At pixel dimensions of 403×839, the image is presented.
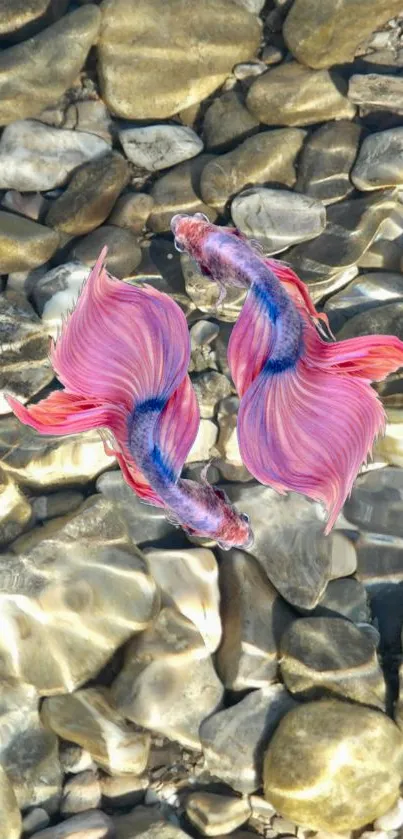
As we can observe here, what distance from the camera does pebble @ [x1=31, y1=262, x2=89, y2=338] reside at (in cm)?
440

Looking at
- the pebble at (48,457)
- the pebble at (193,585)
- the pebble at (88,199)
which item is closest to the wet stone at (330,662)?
the pebble at (193,585)

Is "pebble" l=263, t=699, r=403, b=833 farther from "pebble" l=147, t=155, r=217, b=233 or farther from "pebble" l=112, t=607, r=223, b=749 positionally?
"pebble" l=147, t=155, r=217, b=233

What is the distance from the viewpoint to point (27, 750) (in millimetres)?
3742

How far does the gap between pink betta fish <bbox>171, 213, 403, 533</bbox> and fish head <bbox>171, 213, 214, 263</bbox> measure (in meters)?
0.04

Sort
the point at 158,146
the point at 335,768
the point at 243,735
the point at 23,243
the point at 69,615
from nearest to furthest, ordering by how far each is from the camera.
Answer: the point at 335,768 → the point at 243,735 → the point at 69,615 → the point at 23,243 → the point at 158,146

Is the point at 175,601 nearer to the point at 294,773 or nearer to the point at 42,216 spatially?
the point at 294,773

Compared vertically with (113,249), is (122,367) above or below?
above

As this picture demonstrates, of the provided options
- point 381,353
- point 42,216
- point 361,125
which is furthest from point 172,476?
point 361,125

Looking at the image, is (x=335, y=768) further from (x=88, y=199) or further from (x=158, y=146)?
(x=158, y=146)

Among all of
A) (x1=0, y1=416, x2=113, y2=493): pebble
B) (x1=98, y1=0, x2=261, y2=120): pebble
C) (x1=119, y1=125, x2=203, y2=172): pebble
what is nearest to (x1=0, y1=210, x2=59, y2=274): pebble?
(x1=119, y1=125, x2=203, y2=172): pebble

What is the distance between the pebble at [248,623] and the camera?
3820 millimetres

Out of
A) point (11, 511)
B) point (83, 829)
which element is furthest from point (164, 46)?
point (83, 829)

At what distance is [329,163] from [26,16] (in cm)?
229

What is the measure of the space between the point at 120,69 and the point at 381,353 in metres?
3.49
